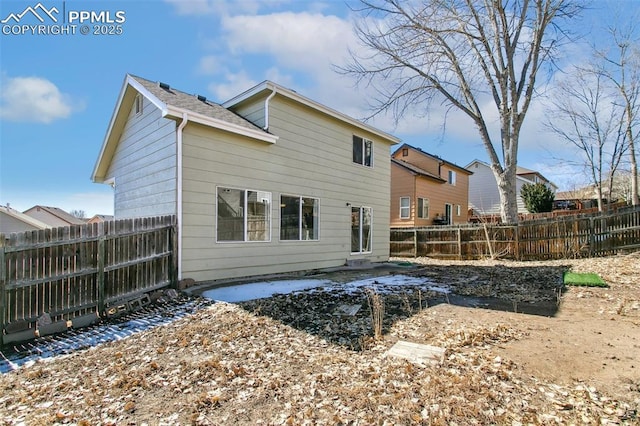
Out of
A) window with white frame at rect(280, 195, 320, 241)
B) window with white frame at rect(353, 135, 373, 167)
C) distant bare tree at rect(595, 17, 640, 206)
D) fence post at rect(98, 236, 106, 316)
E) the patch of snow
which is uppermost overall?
distant bare tree at rect(595, 17, 640, 206)

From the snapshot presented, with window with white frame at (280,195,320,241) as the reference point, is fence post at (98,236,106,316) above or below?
below

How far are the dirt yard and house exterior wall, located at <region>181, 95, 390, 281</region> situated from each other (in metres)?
2.86

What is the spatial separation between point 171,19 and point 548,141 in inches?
881

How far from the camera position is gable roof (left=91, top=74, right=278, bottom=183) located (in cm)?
727

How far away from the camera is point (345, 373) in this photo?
3.24 meters

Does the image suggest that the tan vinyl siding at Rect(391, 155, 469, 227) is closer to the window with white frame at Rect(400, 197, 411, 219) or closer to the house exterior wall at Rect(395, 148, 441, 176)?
the house exterior wall at Rect(395, 148, 441, 176)

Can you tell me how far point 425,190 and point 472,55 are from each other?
30.5ft

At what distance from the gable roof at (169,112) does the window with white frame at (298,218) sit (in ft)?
6.21

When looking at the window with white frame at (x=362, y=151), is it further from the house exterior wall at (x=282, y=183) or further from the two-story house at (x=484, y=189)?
the two-story house at (x=484, y=189)

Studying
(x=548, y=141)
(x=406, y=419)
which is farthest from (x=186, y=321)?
(x=548, y=141)

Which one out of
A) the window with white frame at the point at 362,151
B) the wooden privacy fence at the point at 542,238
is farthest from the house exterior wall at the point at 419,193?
the window with white frame at the point at 362,151

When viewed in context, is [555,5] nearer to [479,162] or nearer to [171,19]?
[171,19]

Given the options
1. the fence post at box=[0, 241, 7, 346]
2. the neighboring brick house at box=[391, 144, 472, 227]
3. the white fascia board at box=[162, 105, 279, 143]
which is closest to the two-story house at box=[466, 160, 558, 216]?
the neighboring brick house at box=[391, 144, 472, 227]

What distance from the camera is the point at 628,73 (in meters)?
17.6
